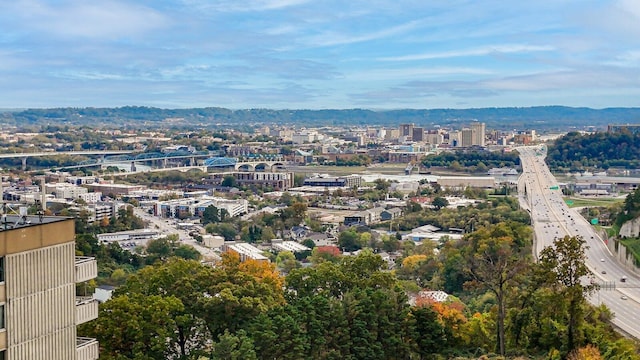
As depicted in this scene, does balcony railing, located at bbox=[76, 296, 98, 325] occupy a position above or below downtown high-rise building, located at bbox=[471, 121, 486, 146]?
above

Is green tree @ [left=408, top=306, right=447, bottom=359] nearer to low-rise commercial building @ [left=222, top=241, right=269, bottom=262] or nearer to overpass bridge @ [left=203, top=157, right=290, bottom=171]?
low-rise commercial building @ [left=222, top=241, right=269, bottom=262]

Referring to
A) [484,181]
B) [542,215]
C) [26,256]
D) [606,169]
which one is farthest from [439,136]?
[26,256]

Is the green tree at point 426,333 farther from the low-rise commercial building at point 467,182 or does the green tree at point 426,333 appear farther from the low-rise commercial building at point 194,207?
the low-rise commercial building at point 467,182

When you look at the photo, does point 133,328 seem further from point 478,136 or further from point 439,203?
point 478,136

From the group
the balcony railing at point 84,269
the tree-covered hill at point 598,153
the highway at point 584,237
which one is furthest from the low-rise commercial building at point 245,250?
the tree-covered hill at point 598,153

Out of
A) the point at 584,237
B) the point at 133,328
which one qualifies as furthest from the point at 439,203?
the point at 133,328

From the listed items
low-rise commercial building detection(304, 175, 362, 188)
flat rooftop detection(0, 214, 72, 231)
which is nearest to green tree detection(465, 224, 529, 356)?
flat rooftop detection(0, 214, 72, 231)
